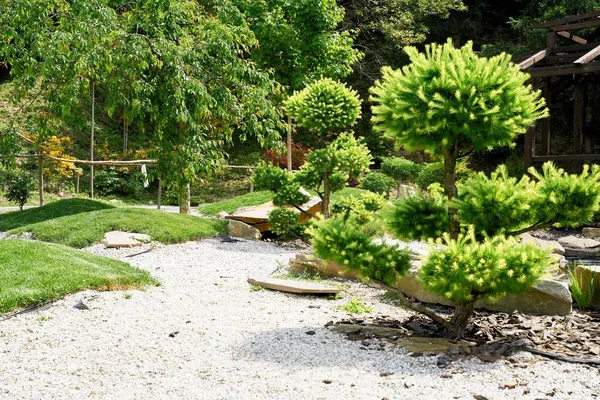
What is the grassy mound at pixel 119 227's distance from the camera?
9.62 metres

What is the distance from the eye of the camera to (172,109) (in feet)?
27.1

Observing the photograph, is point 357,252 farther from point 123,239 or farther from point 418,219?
point 123,239

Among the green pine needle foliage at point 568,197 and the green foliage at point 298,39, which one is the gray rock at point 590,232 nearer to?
the green foliage at point 298,39

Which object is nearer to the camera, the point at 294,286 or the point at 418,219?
the point at 418,219

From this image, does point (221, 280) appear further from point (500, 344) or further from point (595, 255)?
point (595, 255)

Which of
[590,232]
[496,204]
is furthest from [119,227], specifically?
[590,232]

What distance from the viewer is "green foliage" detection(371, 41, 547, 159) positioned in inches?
169

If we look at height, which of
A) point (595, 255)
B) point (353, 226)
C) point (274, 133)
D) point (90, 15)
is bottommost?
point (595, 255)

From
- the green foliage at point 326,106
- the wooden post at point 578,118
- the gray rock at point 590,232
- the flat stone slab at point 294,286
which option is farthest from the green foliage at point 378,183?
the flat stone slab at point 294,286

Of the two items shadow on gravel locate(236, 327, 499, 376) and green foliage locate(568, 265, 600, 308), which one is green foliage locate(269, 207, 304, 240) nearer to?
green foliage locate(568, 265, 600, 308)

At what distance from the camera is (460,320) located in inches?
180

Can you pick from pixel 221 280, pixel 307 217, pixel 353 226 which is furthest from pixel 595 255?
pixel 353 226

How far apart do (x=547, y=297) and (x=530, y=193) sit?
1.39 meters

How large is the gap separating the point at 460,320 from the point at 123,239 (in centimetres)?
599
